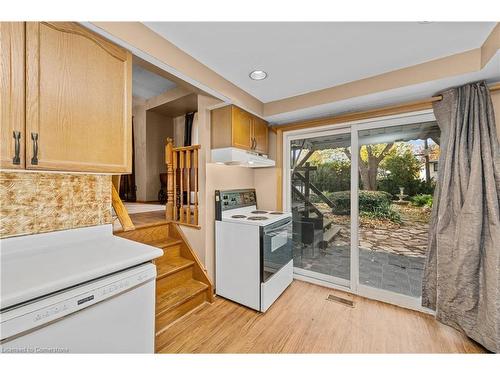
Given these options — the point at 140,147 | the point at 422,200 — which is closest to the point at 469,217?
the point at 422,200

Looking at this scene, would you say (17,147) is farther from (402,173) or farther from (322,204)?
(402,173)

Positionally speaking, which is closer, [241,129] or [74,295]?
[74,295]

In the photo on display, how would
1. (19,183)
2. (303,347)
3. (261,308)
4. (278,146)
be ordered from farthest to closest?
(278,146)
(261,308)
(303,347)
(19,183)

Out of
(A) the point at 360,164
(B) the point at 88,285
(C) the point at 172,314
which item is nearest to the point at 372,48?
(A) the point at 360,164

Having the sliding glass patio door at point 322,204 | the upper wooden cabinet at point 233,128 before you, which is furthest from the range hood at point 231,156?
the sliding glass patio door at point 322,204

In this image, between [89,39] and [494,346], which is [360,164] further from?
[89,39]

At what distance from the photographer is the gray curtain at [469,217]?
1543mm

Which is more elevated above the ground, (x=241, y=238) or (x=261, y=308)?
(x=241, y=238)

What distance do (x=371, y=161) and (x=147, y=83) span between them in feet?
10.6

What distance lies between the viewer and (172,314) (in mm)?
1834

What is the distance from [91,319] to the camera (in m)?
0.96

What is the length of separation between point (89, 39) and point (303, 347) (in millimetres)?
2518

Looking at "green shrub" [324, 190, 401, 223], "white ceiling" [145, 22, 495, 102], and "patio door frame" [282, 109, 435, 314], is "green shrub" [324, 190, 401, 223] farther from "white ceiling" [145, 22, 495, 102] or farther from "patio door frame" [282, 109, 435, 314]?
"white ceiling" [145, 22, 495, 102]

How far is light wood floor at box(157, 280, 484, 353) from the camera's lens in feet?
5.26
